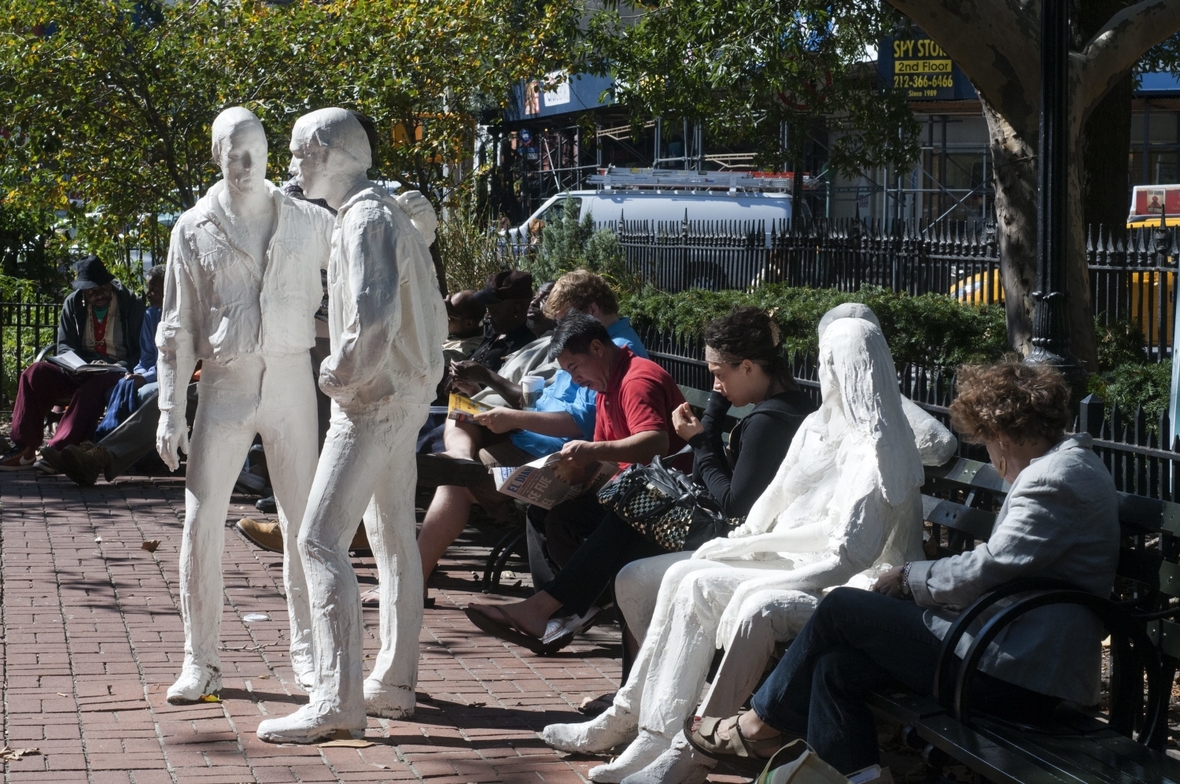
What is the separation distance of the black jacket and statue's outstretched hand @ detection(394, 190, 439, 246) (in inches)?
274

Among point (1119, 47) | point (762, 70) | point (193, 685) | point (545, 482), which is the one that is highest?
point (762, 70)

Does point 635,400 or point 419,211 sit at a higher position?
point 419,211

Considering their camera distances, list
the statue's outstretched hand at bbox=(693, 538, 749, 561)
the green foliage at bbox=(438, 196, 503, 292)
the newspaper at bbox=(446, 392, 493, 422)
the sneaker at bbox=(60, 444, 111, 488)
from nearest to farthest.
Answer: the statue's outstretched hand at bbox=(693, 538, 749, 561) < the newspaper at bbox=(446, 392, 493, 422) < the sneaker at bbox=(60, 444, 111, 488) < the green foliage at bbox=(438, 196, 503, 292)

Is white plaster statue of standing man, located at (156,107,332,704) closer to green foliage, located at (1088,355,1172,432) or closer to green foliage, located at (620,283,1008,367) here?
green foliage, located at (1088,355,1172,432)

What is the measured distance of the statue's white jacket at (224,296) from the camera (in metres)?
5.11

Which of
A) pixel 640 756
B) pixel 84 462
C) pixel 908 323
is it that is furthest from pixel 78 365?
pixel 640 756

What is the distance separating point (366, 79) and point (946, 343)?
7.22 metres

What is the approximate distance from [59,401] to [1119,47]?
26.9 feet

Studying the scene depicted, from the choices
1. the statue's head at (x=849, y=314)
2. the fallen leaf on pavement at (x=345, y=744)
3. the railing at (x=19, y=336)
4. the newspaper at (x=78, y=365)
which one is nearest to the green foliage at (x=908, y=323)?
the newspaper at (x=78, y=365)

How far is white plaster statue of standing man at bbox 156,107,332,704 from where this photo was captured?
5.11 m

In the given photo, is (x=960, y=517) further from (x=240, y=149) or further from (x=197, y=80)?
(x=197, y=80)

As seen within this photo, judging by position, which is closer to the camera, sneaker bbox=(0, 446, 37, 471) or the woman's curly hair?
the woman's curly hair

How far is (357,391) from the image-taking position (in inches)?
184

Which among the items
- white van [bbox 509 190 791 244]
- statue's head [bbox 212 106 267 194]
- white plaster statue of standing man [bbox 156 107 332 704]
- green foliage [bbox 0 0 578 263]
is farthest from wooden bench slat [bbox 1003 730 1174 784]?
white van [bbox 509 190 791 244]
